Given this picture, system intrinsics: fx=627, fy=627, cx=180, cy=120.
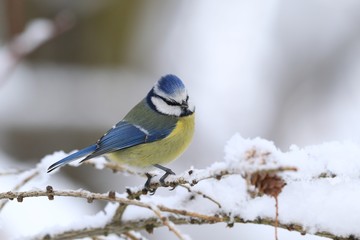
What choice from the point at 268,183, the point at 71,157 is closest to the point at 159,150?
the point at 71,157

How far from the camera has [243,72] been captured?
6723mm

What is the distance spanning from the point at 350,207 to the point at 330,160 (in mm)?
116

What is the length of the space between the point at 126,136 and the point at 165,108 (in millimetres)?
211

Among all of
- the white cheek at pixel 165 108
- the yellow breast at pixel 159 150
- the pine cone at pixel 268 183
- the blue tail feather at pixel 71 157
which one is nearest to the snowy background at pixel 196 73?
the white cheek at pixel 165 108

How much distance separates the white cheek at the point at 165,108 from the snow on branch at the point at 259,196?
1037mm

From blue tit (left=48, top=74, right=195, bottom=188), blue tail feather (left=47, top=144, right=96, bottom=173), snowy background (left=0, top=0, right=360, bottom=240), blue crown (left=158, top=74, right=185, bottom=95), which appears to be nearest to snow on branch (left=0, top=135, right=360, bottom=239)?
blue tail feather (left=47, top=144, right=96, bottom=173)

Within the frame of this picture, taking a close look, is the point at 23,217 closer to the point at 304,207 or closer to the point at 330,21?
the point at 304,207

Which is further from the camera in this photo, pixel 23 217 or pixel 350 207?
pixel 23 217

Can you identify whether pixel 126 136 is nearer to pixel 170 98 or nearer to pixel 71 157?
pixel 170 98

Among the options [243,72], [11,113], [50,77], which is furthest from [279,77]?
[11,113]

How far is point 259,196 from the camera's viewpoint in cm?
117

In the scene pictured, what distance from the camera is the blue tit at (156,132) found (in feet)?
7.52

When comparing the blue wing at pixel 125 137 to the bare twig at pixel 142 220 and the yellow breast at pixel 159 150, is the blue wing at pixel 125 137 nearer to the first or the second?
the yellow breast at pixel 159 150

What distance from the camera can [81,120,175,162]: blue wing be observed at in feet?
7.51
